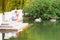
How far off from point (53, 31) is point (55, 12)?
403 cm

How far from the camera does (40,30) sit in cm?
902

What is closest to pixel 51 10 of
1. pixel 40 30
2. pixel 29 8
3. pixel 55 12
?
pixel 55 12

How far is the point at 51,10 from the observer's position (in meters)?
12.7

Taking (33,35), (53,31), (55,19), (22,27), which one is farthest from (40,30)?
(22,27)

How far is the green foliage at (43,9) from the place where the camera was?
1254 cm

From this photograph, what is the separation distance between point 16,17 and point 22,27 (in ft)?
1.82

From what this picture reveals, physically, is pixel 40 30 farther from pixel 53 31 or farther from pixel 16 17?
pixel 16 17

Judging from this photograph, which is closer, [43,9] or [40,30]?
[40,30]

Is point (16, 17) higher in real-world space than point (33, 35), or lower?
higher

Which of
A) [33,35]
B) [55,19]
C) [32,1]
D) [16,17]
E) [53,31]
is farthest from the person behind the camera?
[32,1]

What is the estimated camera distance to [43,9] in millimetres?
12586

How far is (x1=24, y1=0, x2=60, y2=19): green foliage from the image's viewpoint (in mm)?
12539

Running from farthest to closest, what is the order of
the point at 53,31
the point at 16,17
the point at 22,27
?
1. the point at 53,31
2. the point at 16,17
3. the point at 22,27

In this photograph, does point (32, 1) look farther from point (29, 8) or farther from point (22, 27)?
point (22, 27)
